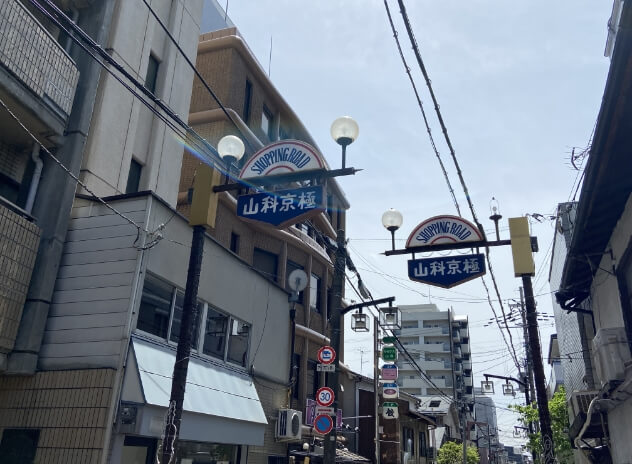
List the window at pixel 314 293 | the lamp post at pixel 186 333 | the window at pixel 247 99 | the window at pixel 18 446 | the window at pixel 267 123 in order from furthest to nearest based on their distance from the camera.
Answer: the window at pixel 314 293
the window at pixel 267 123
the window at pixel 247 99
the window at pixel 18 446
the lamp post at pixel 186 333

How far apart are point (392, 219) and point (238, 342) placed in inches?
224

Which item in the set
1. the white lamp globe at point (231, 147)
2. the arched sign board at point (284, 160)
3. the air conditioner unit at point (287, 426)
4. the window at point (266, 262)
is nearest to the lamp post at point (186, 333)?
the white lamp globe at point (231, 147)

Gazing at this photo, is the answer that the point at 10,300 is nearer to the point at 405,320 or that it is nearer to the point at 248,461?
the point at 248,461

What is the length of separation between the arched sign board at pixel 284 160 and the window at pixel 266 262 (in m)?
13.5

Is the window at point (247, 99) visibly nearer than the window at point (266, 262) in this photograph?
No

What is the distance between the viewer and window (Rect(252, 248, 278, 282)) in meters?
23.7

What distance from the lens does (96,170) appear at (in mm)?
12953

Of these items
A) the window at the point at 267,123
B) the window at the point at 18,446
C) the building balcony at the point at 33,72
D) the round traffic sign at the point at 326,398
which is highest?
the window at the point at 267,123

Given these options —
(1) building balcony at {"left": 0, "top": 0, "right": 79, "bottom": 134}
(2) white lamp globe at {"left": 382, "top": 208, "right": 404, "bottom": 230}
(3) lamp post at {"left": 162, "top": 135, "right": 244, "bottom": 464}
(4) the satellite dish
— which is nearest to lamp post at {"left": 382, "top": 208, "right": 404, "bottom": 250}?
(2) white lamp globe at {"left": 382, "top": 208, "right": 404, "bottom": 230}

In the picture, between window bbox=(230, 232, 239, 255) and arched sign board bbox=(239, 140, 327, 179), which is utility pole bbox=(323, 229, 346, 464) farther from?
window bbox=(230, 232, 239, 255)

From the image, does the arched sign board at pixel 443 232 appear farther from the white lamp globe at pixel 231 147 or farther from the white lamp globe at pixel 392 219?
the white lamp globe at pixel 231 147

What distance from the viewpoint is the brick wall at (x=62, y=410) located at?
357 inches

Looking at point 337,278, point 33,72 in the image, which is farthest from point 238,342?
point 33,72

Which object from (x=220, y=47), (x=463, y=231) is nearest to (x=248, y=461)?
(x=463, y=231)
